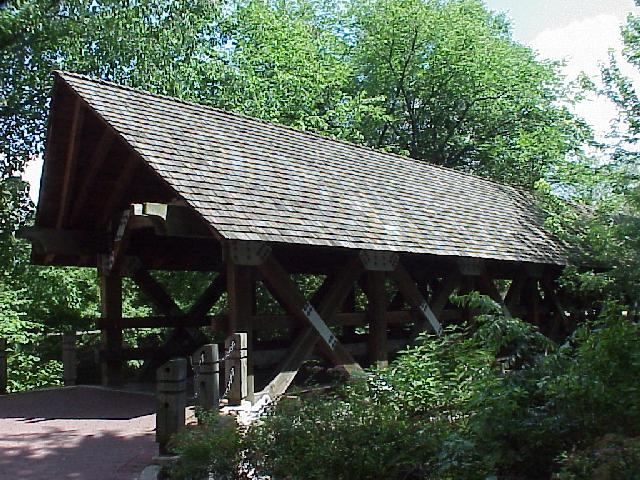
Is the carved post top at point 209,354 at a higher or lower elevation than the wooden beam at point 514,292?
lower

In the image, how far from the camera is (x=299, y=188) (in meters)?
10.2

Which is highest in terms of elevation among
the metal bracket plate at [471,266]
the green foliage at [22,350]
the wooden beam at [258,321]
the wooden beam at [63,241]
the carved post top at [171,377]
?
the wooden beam at [63,241]

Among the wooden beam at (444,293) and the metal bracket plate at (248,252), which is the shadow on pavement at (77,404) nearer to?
the metal bracket plate at (248,252)

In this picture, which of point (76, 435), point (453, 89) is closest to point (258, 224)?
point (76, 435)

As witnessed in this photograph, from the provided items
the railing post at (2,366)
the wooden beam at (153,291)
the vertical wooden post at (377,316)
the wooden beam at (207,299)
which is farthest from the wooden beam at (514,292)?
the railing post at (2,366)

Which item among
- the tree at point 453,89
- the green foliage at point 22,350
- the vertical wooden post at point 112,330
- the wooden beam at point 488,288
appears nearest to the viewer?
the vertical wooden post at point 112,330

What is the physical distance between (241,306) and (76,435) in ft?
7.40

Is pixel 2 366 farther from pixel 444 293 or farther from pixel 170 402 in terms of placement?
pixel 444 293

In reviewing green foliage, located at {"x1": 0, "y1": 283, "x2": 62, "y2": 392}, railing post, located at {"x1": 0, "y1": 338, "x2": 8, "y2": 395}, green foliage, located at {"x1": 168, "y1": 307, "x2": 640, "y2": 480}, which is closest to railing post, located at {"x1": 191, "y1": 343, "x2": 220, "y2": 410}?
green foliage, located at {"x1": 168, "y1": 307, "x2": 640, "y2": 480}

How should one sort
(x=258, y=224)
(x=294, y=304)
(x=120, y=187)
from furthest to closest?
(x=120, y=187) < (x=294, y=304) < (x=258, y=224)

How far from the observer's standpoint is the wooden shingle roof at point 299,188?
8570mm

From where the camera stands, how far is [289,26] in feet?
91.1

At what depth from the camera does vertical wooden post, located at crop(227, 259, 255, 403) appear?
8.48 metres

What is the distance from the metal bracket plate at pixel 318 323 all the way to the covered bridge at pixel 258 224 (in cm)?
2
